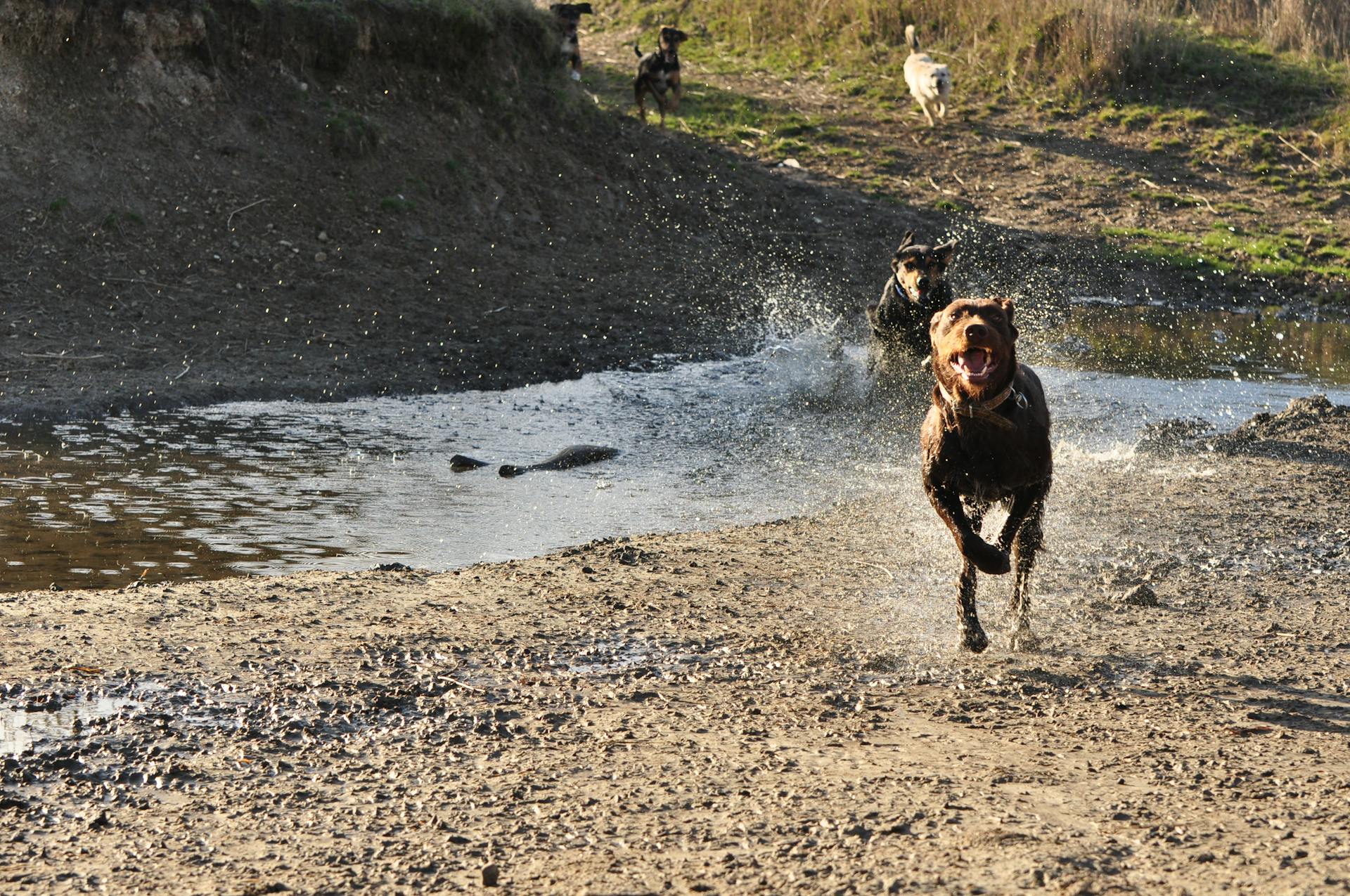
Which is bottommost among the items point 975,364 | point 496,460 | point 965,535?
point 496,460

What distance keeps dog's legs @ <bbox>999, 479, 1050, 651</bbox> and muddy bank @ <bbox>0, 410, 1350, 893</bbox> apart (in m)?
0.12

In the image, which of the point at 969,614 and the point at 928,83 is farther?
the point at 928,83

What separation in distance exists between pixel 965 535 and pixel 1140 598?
1266 mm

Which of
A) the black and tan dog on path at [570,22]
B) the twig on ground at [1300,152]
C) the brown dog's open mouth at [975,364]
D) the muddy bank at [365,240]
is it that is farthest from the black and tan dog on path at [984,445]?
the twig on ground at [1300,152]

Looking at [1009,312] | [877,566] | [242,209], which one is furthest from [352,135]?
[1009,312]

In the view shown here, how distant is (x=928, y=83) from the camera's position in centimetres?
2056

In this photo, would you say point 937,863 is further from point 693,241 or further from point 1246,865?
point 693,241

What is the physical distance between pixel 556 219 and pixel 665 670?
986 cm

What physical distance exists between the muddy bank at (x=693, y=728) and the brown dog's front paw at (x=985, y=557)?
369mm

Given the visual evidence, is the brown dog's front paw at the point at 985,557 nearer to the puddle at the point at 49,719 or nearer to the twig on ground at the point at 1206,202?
the puddle at the point at 49,719

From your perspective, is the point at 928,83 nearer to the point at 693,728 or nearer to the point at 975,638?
the point at 975,638

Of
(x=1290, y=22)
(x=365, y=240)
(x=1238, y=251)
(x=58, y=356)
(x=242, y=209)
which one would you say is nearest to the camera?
(x=58, y=356)

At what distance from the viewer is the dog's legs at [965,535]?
551 cm

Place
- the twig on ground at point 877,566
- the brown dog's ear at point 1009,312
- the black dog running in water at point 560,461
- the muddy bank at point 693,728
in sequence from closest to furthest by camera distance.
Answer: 1. the muddy bank at point 693,728
2. the brown dog's ear at point 1009,312
3. the twig on ground at point 877,566
4. the black dog running in water at point 560,461
